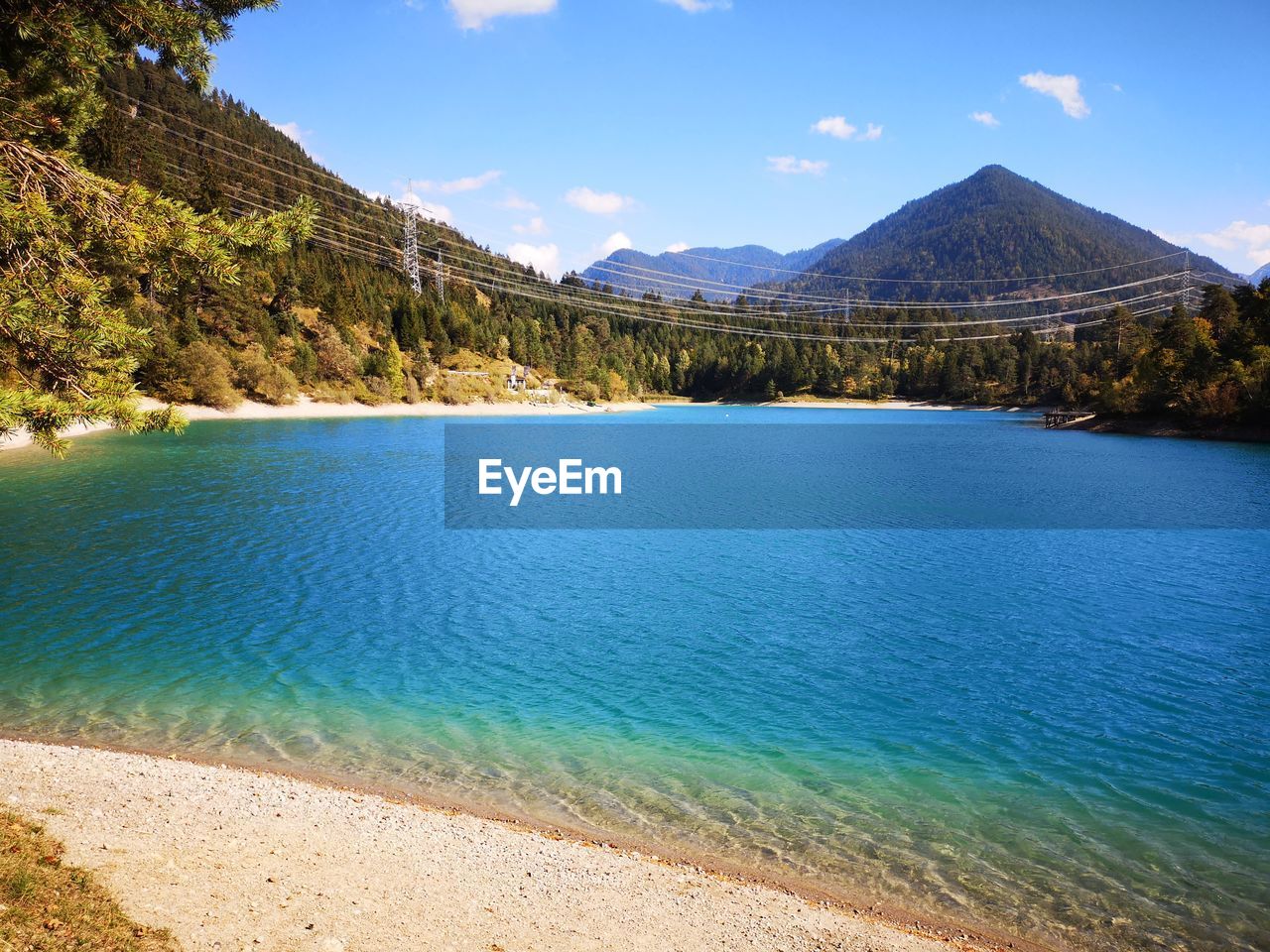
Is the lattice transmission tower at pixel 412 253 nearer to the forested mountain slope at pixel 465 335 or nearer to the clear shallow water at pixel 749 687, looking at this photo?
the forested mountain slope at pixel 465 335

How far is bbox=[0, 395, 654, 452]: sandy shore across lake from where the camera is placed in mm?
61400

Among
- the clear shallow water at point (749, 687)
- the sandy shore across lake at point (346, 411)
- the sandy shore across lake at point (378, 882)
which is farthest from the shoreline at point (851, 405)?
the sandy shore across lake at point (378, 882)

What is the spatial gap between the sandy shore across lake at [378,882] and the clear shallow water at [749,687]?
0.86 meters

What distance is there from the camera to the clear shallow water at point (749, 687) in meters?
8.33

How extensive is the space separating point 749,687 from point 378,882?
770 cm

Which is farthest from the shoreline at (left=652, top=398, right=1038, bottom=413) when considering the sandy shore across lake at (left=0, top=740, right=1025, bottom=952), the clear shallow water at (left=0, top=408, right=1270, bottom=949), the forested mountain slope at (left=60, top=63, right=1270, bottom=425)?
the sandy shore across lake at (left=0, top=740, right=1025, bottom=952)

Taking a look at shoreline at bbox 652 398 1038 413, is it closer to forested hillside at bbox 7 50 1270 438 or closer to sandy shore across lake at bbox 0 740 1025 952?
forested hillside at bbox 7 50 1270 438

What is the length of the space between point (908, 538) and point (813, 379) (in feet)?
466

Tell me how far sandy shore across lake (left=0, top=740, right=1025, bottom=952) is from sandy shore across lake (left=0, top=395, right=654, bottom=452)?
45.1m

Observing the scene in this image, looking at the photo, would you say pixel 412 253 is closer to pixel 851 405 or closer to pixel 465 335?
pixel 465 335

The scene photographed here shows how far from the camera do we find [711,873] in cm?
752

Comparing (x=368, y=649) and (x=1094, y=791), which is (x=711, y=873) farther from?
(x=368, y=649)

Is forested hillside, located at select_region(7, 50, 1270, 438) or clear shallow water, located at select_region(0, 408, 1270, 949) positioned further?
forested hillside, located at select_region(7, 50, 1270, 438)

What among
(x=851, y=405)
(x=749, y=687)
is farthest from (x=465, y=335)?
(x=749, y=687)
